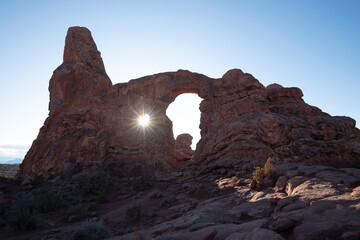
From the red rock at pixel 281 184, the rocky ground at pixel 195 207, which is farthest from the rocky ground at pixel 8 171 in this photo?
the red rock at pixel 281 184

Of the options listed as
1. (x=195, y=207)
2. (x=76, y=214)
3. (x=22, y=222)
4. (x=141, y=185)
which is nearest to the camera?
(x=195, y=207)

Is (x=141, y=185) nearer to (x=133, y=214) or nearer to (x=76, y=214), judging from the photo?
(x=76, y=214)

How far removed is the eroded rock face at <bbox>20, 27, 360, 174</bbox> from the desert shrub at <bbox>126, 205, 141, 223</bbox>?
16.2 ft

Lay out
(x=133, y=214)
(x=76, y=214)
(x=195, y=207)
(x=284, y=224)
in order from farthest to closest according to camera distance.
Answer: (x=76, y=214) < (x=133, y=214) < (x=195, y=207) < (x=284, y=224)

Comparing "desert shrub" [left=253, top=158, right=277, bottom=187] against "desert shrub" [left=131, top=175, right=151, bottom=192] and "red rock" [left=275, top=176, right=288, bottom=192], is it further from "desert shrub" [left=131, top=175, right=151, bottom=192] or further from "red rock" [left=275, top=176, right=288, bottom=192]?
"desert shrub" [left=131, top=175, right=151, bottom=192]

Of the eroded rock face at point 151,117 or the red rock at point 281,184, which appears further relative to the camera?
the eroded rock face at point 151,117

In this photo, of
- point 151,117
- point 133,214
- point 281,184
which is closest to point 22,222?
point 133,214

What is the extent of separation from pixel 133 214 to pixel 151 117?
11.2 meters

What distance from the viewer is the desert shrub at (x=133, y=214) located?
7488 millimetres

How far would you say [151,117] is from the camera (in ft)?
60.4

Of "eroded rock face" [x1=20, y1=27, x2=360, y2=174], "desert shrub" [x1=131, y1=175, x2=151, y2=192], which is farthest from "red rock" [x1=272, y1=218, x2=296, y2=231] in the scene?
"desert shrub" [x1=131, y1=175, x2=151, y2=192]

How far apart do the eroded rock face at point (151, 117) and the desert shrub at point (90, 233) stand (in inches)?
269

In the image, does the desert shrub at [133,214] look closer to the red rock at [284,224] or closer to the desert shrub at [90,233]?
the desert shrub at [90,233]

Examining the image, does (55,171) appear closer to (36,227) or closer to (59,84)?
(59,84)
